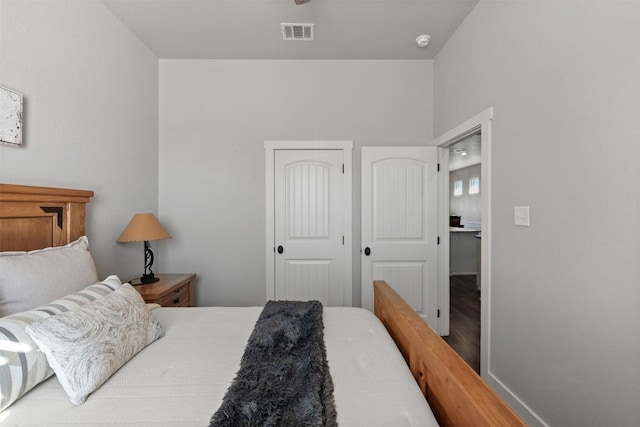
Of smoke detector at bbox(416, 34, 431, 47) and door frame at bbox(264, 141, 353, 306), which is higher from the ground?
smoke detector at bbox(416, 34, 431, 47)

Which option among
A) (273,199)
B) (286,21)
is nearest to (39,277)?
(273,199)

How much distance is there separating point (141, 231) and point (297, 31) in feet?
7.14

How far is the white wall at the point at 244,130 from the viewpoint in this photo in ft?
9.25

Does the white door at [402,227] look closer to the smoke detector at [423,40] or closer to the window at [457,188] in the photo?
the smoke detector at [423,40]

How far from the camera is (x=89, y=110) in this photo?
1925 mm

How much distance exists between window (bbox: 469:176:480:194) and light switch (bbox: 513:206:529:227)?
5548 mm

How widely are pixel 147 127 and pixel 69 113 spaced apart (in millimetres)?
873

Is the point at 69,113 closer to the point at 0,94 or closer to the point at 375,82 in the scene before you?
the point at 0,94

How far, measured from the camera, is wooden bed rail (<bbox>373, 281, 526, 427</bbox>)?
604mm

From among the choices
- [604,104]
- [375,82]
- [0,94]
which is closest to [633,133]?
[604,104]

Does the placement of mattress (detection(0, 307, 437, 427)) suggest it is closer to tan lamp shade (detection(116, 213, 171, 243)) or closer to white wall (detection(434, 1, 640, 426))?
white wall (detection(434, 1, 640, 426))

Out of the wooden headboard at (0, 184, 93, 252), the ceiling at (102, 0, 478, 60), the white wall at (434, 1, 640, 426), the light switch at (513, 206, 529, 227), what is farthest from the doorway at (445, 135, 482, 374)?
the wooden headboard at (0, 184, 93, 252)

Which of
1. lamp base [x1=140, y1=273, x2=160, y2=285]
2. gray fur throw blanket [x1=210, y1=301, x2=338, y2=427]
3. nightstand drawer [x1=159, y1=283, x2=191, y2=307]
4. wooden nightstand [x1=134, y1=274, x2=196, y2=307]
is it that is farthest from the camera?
lamp base [x1=140, y1=273, x2=160, y2=285]

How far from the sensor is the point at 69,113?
1.77 m
